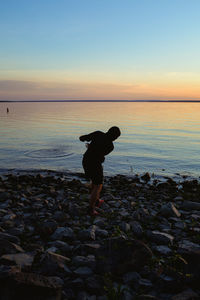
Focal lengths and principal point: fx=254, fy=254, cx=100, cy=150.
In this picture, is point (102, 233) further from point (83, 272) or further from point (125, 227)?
point (83, 272)

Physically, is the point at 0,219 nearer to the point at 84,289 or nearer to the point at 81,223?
the point at 81,223

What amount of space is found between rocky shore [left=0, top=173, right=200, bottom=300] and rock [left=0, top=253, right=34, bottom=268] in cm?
2

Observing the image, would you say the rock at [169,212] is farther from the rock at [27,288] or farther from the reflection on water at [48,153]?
the reflection on water at [48,153]

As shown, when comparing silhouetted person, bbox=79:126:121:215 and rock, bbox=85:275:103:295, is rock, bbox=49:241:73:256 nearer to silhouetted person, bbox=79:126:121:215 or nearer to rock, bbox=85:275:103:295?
rock, bbox=85:275:103:295

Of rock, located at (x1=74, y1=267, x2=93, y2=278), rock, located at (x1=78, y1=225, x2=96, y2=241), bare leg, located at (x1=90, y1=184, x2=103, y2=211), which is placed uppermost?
bare leg, located at (x1=90, y1=184, x2=103, y2=211)

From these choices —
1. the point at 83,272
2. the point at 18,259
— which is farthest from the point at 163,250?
the point at 18,259

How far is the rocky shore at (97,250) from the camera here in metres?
3.75

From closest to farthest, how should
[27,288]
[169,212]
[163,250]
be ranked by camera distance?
[27,288]
[163,250]
[169,212]

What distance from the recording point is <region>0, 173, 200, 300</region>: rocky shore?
375cm

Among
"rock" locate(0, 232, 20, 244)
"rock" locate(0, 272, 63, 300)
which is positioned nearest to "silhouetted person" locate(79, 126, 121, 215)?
"rock" locate(0, 232, 20, 244)

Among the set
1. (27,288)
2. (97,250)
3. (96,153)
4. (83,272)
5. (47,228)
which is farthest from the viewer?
(96,153)

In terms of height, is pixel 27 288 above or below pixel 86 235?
above

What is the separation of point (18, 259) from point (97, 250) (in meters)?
1.41

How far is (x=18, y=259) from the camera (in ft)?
14.7
